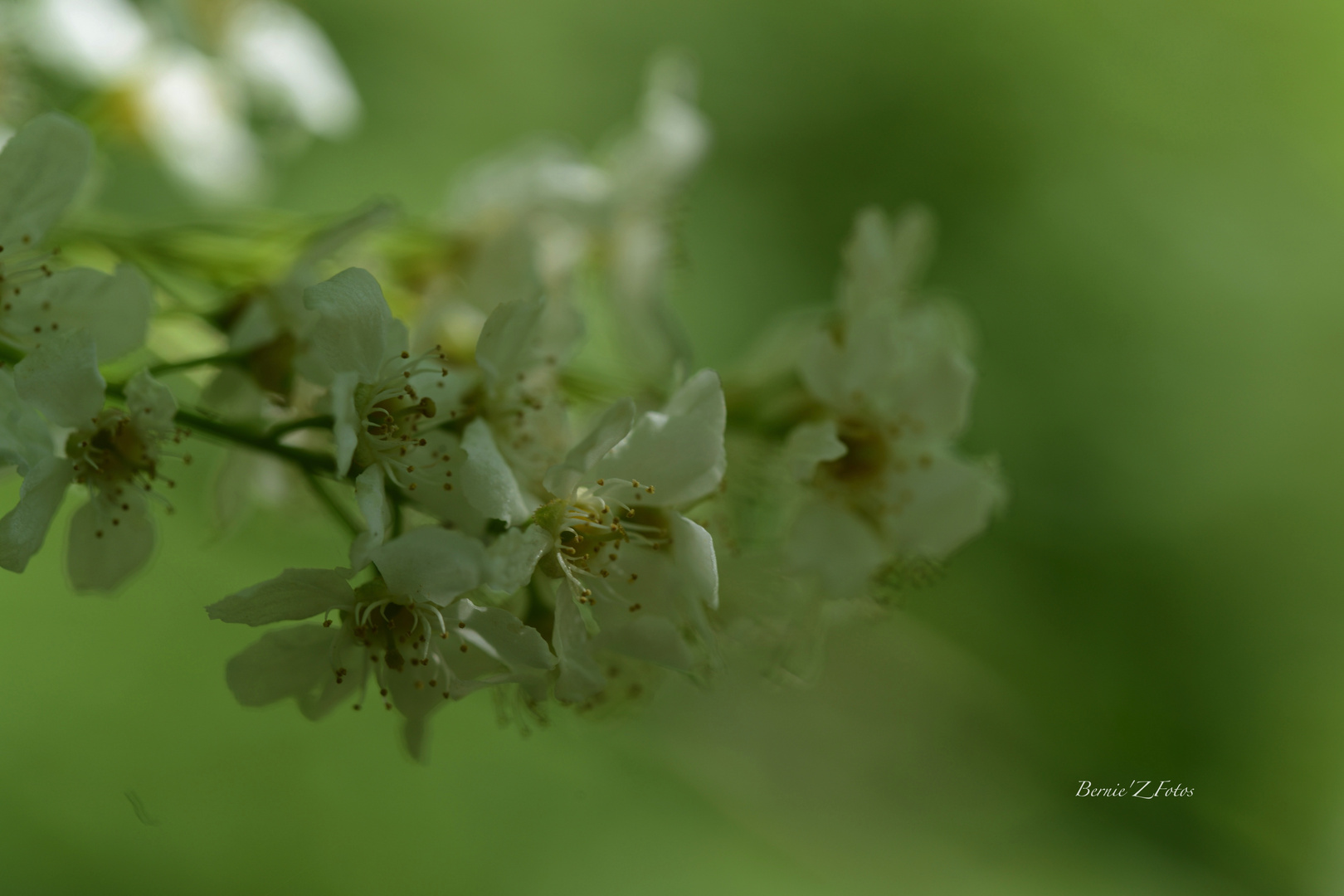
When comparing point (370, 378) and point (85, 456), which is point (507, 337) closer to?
point (370, 378)

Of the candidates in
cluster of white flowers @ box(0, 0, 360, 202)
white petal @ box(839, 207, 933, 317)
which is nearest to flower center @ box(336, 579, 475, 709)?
white petal @ box(839, 207, 933, 317)

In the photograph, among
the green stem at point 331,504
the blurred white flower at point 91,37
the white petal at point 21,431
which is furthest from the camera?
the blurred white flower at point 91,37

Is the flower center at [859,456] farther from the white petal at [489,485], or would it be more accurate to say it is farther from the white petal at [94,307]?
the white petal at [94,307]

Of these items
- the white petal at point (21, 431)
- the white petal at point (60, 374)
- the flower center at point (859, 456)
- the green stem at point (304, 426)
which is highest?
the flower center at point (859, 456)

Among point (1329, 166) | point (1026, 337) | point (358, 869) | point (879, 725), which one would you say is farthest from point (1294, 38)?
point (358, 869)

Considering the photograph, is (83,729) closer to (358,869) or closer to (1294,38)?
(358,869)

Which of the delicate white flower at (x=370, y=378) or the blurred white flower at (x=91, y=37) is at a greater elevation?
the blurred white flower at (x=91, y=37)
